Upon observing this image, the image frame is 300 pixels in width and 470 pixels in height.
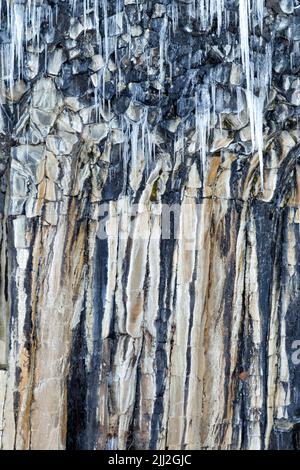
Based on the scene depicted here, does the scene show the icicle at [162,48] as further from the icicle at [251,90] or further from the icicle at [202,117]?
the icicle at [251,90]

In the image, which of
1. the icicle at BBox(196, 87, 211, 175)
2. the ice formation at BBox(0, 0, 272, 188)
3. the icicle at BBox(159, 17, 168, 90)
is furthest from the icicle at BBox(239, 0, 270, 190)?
the icicle at BBox(159, 17, 168, 90)

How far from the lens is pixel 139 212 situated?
27.3ft

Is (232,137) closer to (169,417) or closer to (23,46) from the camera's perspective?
(23,46)

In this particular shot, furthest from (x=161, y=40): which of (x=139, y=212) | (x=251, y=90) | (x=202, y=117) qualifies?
(x=139, y=212)

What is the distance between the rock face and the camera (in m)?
8.12

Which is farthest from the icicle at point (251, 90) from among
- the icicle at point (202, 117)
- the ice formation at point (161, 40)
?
the icicle at point (202, 117)

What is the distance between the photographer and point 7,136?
8.16m

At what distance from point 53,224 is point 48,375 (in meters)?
1.56

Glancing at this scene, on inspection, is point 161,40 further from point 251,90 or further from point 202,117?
point 251,90

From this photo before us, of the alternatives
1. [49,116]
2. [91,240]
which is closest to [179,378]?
[91,240]

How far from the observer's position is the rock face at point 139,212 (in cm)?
812

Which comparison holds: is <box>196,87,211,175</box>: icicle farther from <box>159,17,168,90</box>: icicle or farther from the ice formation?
<box>159,17,168,90</box>: icicle

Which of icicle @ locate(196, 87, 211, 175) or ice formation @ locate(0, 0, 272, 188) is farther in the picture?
icicle @ locate(196, 87, 211, 175)

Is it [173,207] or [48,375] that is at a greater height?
[173,207]
